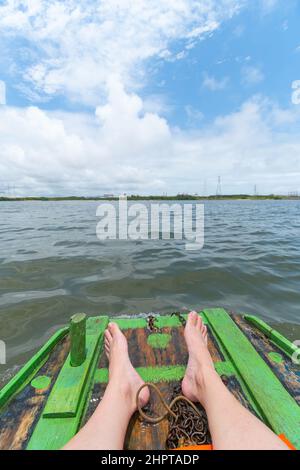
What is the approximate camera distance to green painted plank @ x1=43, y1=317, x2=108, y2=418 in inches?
66.5

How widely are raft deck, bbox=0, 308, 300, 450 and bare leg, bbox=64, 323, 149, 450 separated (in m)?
0.12

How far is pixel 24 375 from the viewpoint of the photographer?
2.08 metres

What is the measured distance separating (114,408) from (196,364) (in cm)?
85

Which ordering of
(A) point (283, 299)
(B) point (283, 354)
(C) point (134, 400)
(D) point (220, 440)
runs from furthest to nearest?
1. (A) point (283, 299)
2. (B) point (283, 354)
3. (C) point (134, 400)
4. (D) point (220, 440)

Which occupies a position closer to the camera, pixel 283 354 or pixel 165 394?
pixel 165 394

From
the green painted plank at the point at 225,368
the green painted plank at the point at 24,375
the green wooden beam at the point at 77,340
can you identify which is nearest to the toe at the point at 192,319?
the green painted plank at the point at 225,368

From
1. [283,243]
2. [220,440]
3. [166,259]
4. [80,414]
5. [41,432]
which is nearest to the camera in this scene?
[220,440]

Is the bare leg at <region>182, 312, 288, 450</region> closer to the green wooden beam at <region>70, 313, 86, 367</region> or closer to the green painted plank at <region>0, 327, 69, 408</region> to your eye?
the green wooden beam at <region>70, 313, 86, 367</region>

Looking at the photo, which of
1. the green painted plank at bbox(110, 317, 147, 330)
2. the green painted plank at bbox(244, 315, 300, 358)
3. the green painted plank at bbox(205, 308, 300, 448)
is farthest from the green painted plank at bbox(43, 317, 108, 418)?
the green painted plank at bbox(244, 315, 300, 358)

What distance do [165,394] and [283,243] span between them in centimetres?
988
